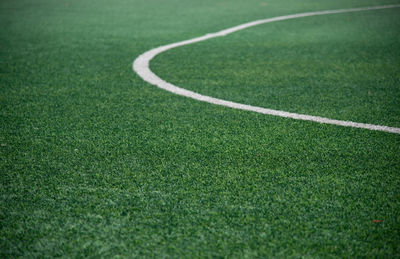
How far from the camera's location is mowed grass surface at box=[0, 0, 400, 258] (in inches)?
66.4

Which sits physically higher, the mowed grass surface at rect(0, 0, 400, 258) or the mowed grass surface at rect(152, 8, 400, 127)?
the mowed grass surface at rect(152, 8, 400, 127)

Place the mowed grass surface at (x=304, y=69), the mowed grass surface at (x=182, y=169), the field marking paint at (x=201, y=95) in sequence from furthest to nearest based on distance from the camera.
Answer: the mowed grass surface at (x=304, y=69) → the field marking paint at (x=201, y=95) → the mowed grass surface at (x=182, y=169)

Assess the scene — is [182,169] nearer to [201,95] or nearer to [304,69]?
[201,95]

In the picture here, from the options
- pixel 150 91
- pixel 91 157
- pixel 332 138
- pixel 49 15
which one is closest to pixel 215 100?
pixel 150 91

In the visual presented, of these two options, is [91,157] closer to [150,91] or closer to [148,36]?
[150,91]

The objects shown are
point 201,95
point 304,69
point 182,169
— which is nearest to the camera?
point 182,169

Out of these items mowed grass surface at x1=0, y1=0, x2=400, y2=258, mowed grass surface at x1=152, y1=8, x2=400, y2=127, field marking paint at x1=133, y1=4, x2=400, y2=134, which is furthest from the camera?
mowed grass surface at x1=152, y1=8, x2=400, y2=127

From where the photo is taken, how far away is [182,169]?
2244mm

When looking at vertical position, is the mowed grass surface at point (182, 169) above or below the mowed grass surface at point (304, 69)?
below

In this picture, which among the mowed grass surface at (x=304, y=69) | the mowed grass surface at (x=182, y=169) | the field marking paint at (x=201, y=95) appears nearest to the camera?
the mowed grass surface at (x=182, y=169)

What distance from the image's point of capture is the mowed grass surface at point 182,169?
5.54 ft

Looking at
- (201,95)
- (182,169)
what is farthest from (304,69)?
(182,169)

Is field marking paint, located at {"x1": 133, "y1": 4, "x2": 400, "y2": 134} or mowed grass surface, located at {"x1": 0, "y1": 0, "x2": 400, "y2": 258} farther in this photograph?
field marking paint, located at {"x1": 133, "y1": 4, "x2": 400, "y2": 134}

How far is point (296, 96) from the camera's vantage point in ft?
11.2
